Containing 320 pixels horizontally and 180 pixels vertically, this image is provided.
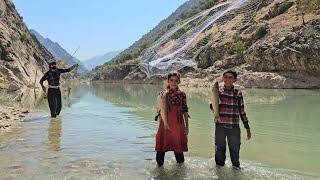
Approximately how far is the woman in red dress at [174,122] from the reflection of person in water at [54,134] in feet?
8.66

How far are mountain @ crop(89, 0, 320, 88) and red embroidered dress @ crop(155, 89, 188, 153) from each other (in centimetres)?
3474

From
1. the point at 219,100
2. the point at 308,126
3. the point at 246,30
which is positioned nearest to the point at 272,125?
the point at 308,126

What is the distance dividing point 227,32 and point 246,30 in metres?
4.07

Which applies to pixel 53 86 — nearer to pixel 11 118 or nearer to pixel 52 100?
pixel 52 100

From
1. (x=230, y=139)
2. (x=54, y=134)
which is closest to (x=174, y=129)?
Answer: (x=230, y=139)

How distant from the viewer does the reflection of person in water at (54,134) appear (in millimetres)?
9117

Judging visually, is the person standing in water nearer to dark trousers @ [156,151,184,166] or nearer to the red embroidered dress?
the red embroidered dress

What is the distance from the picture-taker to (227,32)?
58.7 m

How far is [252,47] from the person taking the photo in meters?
48.3

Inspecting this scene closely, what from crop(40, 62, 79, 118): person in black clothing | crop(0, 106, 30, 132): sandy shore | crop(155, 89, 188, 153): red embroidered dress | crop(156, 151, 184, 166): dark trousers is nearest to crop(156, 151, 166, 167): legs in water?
crop(156, 151, 184, 166): dark trousers

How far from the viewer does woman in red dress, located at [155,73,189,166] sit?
6.92 m

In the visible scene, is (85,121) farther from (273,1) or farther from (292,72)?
(273,1)

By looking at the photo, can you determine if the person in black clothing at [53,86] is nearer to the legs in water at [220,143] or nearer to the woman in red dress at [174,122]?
the woman in red dress at [174,122]

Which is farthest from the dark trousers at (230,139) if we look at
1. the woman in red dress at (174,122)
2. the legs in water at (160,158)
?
the legs in water at (160,158)
